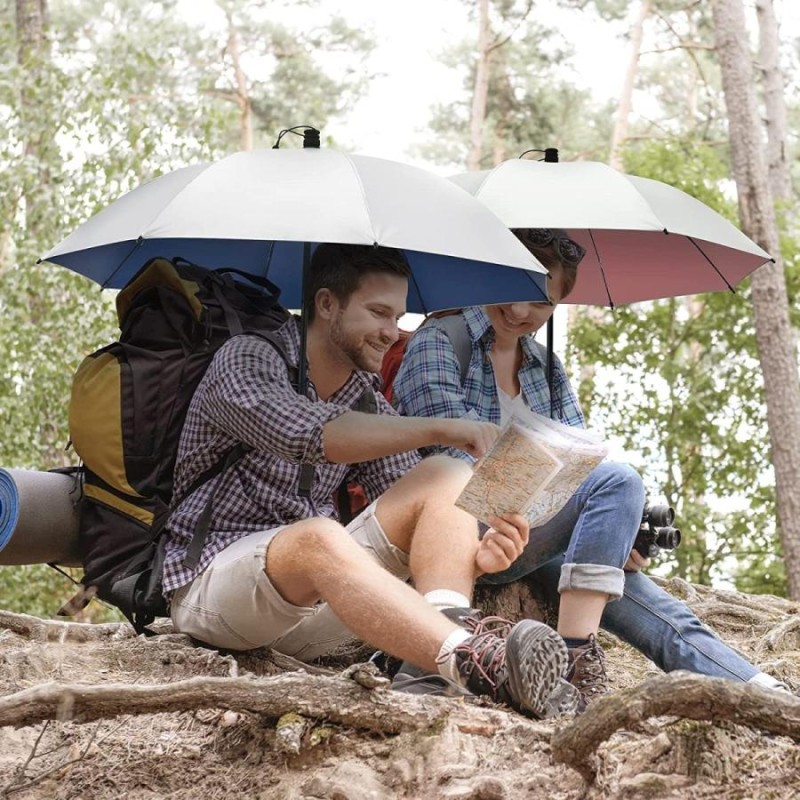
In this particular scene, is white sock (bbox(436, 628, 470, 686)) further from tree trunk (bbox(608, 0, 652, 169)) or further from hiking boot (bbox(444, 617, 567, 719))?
tree trunk (bbox(608, 0, 652, 169))

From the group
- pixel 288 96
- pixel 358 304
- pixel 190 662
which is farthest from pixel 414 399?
pixel 288 96

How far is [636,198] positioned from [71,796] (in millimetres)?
2716

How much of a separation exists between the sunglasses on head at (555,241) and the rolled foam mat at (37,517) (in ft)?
5.67

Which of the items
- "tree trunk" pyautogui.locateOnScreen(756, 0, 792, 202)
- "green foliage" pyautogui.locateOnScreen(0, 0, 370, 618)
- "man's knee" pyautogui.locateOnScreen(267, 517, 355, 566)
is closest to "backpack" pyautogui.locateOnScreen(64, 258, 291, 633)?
"man's knee" pyautogui.locateOnScreen(267, 517, 355, 566)

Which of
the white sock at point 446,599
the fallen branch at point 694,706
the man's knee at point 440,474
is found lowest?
the white sock at point 446,599

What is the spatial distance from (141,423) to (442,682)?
3.58ft

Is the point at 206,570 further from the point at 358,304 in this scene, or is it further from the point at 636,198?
the point at 636,198

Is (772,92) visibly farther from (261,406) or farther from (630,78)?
(261,406)

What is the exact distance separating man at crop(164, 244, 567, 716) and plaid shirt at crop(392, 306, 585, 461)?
222 mm

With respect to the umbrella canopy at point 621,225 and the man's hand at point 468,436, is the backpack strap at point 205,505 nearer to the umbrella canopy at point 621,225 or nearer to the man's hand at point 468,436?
the man's hand at point 468,436

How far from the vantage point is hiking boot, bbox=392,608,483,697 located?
287 cm

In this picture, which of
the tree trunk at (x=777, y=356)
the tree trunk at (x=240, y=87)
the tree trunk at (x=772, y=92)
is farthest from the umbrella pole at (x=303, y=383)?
the tree trunk at (x=240, y=87)

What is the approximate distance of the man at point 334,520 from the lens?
2850 mm

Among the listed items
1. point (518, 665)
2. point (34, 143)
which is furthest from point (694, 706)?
point (34, 143)
